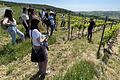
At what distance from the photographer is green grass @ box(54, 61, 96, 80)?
9.29m

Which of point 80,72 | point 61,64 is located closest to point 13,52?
point 61,64

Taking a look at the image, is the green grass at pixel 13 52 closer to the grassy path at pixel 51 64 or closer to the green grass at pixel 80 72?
the grassy path at pixel 51 64

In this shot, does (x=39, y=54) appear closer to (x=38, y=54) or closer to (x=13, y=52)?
(x=38, y=54)

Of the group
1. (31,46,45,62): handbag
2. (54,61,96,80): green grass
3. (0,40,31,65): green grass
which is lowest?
(0,40,31,65): green grass

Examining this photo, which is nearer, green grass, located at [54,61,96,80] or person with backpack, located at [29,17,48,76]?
person with backpack, located at [29,17,48,76]

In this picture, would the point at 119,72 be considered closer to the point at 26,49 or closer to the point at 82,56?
the point at 82,56

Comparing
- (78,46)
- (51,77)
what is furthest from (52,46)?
(51,77)

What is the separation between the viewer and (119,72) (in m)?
13.0

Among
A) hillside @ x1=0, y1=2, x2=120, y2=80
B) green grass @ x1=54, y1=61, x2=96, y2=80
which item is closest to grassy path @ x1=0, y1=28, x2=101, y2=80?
hillside @ x1=0, y1=2, x2=120, y2=80

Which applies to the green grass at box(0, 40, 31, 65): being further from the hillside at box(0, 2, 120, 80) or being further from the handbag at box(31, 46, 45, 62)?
the handbag at box(31, 46, 45, 62)

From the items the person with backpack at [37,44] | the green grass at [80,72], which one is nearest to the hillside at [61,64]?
the green grass at [80,72]

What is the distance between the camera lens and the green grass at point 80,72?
366 inches

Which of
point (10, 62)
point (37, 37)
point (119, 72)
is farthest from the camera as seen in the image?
point (119, 72)

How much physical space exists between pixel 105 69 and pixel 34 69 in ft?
10.9
